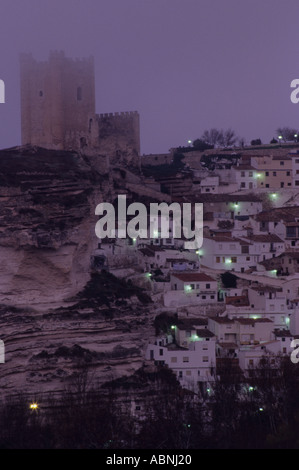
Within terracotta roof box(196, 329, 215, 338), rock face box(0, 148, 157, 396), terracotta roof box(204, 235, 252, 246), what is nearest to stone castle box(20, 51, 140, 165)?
terracotta roof box(204, 235, 252, 246)

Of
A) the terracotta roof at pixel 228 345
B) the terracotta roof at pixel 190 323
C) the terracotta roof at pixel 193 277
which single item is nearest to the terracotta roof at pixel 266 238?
the terracotta roof at pixel 193 277

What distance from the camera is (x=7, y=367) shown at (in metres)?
32.6

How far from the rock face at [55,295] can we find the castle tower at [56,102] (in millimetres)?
8531

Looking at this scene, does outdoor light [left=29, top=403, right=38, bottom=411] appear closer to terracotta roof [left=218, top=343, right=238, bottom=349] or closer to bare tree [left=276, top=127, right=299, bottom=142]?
terracotta roof [left=218, top=343, right=238, bottom=349]

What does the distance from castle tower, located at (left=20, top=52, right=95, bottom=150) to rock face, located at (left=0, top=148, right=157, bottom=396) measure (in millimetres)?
8531

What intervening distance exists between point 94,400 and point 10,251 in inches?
206

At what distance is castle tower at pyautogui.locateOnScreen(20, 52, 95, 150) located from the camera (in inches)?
1893

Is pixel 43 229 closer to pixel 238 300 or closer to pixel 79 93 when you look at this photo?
pixel 238 300

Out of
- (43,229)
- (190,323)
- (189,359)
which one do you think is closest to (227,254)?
(190,323)

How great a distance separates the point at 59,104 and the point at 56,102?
0.45 ft

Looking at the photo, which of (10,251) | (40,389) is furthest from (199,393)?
(10,251)

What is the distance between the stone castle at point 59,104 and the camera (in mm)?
48094

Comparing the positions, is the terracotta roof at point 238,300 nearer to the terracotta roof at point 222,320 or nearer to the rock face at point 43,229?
the terracotta roof at point 222,320
